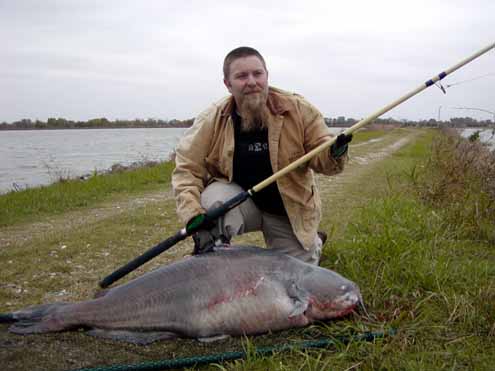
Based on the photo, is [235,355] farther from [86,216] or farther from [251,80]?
[86,216]

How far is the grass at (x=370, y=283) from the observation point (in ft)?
8.39

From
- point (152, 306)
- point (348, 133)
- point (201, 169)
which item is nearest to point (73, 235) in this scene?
point (201, 169)

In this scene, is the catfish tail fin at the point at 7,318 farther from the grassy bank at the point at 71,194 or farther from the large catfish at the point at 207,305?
the grassy bank at the point at 71,194

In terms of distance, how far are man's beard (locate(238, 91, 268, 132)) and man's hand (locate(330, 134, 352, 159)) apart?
2.14 ft

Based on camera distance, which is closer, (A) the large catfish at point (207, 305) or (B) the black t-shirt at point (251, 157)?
(A) the large catfish at point (207, 305)

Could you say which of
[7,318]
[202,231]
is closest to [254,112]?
[202,231]

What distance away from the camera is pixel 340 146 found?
11.1ft

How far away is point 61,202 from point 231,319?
21.4 ft

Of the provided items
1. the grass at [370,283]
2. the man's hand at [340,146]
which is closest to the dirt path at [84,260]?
the grass at [370,283]

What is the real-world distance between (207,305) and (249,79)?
5.78 feet

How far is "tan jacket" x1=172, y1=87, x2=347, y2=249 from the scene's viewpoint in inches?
149

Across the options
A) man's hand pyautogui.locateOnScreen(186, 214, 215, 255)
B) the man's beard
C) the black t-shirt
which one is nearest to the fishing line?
man's hand pyautogui.locateOnScreen(186, 214, 215, 255)

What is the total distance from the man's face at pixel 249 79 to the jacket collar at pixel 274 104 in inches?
6.1

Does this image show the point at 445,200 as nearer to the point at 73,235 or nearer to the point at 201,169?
the point at 201,169
